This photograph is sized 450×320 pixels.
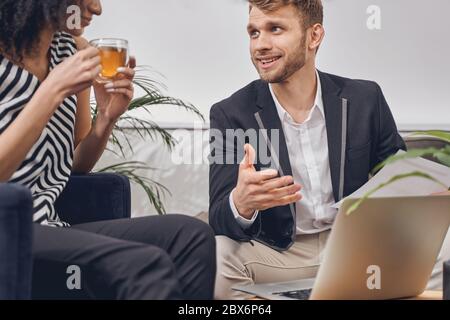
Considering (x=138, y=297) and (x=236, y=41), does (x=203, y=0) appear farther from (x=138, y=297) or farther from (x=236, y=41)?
(x=138, y=297)

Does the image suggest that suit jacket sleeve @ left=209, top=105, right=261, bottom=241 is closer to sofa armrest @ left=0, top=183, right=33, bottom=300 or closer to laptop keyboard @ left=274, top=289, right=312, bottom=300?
laptop keyboard @ left=274, top=289, right=312, bottom=300

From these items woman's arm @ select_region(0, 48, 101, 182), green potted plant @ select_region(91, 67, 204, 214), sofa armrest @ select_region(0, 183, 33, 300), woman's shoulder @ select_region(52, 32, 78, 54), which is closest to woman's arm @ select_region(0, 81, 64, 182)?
woman's arm @ select_region(0, 48, 101, 182)

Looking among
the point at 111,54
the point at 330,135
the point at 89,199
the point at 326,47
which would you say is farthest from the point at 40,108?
the point at 326,47

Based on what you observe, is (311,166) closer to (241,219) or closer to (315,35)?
(241,219)

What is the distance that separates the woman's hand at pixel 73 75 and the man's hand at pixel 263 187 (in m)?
0.37

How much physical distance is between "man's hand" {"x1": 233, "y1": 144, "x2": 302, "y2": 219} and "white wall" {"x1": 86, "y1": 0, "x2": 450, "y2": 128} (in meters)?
1.46

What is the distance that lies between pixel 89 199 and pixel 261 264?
0.48 m

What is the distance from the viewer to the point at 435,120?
10.2 ft

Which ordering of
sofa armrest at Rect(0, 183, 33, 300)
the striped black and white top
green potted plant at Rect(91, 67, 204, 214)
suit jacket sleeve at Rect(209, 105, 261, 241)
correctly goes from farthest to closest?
1. green potted plant at Rect(91, 67, 204, 214)
2. suit jacket sleeve at Rect(209, 105, 261, 241)
3. the striped black and white top
4. sofa armrest at Rect(0, 183, 33, 300)

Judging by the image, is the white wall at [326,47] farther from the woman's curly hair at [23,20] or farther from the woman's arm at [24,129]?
the woman's arm at [24,129]

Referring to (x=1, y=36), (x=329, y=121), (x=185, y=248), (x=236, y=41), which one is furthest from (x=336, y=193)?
(x=236, y=41)

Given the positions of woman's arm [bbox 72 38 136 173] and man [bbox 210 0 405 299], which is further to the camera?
man [bbox 210 0 405 299]

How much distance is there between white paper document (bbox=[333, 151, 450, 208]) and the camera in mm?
1270

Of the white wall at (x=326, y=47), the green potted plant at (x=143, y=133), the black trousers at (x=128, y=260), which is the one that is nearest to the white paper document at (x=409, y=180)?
the black trousers at (x=128, y=260)
